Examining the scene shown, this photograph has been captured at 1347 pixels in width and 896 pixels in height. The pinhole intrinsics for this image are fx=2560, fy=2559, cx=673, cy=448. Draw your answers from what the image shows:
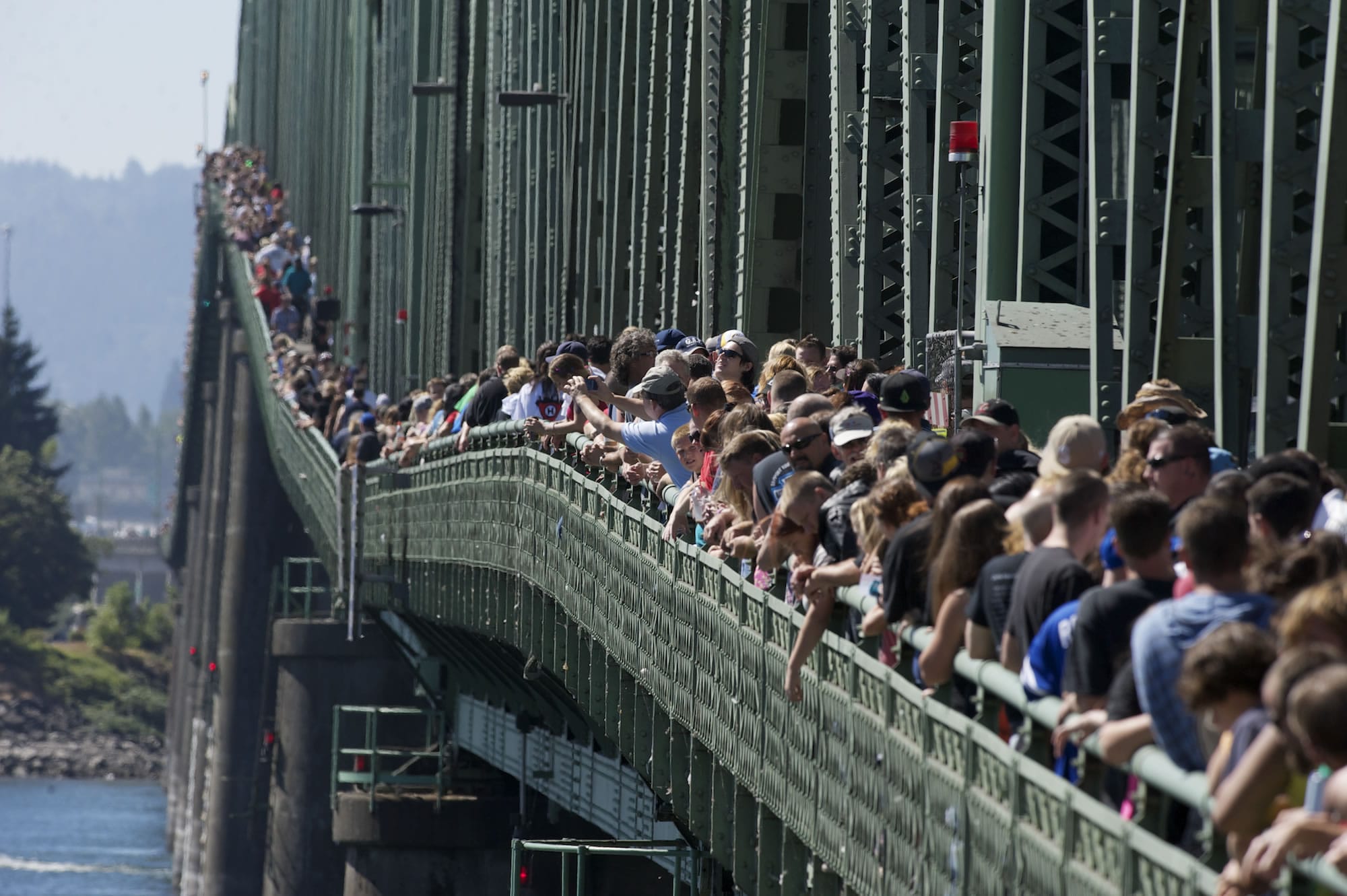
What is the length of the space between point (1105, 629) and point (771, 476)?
164 inches

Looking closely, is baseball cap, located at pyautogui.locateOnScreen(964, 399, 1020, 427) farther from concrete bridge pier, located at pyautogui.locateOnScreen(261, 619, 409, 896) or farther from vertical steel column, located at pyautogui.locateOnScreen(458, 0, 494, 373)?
concrete bridge pier, located at pyautogui.locateOnScreen(261, 619, 409, 896)

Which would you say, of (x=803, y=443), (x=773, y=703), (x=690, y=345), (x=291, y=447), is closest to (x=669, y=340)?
→ (x=690, y=345)

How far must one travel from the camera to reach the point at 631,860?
23844 millimetres

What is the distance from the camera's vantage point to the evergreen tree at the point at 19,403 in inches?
7121

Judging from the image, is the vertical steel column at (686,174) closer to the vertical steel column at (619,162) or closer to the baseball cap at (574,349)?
the vertical steel column at (619,162)

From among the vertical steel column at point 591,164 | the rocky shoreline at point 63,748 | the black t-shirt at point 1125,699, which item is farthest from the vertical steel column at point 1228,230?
the rocky shoreline at point 63,748

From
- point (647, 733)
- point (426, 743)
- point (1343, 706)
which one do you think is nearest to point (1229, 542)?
point (1343, 706)

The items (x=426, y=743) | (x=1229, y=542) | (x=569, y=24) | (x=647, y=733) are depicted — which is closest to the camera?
(x=1229, y=542)

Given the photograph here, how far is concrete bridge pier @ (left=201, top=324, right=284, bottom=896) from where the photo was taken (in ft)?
177

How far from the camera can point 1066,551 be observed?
22.8 ft

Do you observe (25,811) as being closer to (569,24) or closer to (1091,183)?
(569,24)

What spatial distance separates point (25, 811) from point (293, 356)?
84157 millimetres

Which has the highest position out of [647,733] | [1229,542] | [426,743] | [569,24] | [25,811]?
[569,24]

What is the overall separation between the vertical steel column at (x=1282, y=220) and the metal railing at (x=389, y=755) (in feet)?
74.8
